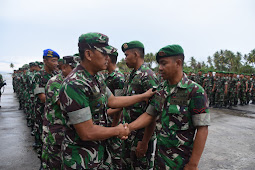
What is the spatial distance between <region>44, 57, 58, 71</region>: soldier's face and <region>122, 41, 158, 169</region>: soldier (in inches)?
77.7

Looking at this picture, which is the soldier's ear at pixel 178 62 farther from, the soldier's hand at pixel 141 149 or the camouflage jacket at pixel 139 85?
the soldier's hand at pixel 141 149

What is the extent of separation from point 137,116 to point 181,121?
107 cm

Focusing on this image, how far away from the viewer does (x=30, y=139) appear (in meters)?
6.20

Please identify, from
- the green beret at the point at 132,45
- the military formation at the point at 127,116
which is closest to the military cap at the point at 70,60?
the military formation at the point at 127,116

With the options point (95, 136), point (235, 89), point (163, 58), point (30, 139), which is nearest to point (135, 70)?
point (163, 58)

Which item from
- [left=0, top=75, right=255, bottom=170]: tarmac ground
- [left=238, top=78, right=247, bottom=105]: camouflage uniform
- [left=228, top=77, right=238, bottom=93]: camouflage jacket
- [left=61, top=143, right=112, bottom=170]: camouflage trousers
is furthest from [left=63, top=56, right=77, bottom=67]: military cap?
[left=238, top=78, right=247, bottom=105]: camouflage uniform

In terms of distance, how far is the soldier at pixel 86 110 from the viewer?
1683 mm

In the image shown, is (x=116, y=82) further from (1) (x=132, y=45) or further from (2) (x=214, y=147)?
(2) (x=214, y=147)

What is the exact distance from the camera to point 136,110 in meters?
2.99

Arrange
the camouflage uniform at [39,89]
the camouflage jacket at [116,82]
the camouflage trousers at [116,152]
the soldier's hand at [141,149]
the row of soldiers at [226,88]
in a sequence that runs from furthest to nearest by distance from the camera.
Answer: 1. the row of soldiers at [226,88]
2. the camouflage uniform at [39,89]
3. the camouflage jacket at [116,82]
4. the camouflage trousers at [116,152]
5. the soldier's hand at [141,149]

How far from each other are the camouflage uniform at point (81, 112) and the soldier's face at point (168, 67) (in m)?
0.73

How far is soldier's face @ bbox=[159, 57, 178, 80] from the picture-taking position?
7.11 ft

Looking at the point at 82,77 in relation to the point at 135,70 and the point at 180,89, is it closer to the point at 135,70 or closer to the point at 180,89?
the point at 180,89

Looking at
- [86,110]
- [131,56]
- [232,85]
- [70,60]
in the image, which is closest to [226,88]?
[232,85]
